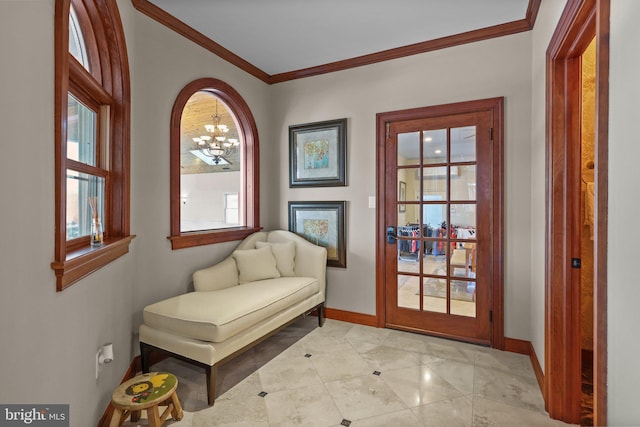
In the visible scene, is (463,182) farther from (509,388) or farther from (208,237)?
(208,237)

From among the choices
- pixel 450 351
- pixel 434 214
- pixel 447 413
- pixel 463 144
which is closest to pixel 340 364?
pixel 447 413

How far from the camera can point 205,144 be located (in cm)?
361

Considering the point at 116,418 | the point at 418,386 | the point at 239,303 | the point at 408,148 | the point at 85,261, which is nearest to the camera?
the point at 85,261

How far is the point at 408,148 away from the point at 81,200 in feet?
8.47

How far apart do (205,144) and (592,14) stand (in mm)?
3267

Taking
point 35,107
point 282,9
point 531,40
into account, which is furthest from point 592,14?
point 35,107

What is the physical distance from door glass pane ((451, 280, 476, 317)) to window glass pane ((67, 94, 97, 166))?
294cm

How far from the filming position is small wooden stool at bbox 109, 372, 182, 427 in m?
1.64

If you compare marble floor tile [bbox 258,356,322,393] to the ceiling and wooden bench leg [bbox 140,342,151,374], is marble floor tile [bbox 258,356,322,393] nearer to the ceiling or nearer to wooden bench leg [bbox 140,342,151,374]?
wooden bench leg [bbox 140,342,151,374]

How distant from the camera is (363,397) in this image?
2.09 meters

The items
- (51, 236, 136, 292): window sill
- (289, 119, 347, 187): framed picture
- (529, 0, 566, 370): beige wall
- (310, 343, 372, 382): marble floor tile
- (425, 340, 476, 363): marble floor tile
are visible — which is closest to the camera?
(51, 236, 136, 292): window sill

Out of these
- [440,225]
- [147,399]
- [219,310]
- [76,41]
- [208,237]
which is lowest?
[147,399]

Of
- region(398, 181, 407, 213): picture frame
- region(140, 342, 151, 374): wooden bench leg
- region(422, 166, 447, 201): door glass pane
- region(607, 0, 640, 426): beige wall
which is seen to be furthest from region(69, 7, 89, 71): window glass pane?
region(422, 166, 447, 201): door glass pane

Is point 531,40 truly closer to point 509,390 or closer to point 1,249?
point 509,390
